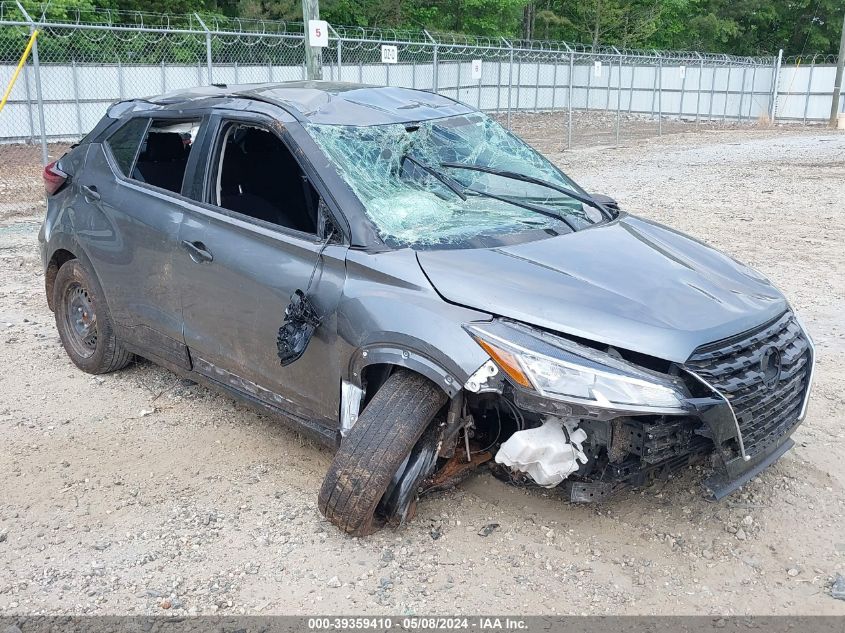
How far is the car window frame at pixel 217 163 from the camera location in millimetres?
3664

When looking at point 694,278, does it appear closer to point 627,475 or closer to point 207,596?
point 627,475

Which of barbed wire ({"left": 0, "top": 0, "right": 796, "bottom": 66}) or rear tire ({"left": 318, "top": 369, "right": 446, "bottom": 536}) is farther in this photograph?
barbed wire ({"left": 0, "top": 0, "right": 796, "bottom": 66})

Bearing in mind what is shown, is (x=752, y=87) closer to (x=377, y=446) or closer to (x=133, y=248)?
(x=133, y=248)

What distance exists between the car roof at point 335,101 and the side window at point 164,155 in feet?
0.40

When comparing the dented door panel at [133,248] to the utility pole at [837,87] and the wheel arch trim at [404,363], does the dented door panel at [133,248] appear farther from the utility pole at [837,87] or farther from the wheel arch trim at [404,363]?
the utility pole at [837,87]

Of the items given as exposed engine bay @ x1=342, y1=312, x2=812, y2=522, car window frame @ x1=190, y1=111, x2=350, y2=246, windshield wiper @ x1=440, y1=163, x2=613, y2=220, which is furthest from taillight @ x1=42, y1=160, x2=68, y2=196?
exposed engine bay @ x1=342, y1=312, x2=812, y2=522

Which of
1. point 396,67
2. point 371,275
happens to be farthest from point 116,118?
point 396,67

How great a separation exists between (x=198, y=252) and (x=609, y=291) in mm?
1965

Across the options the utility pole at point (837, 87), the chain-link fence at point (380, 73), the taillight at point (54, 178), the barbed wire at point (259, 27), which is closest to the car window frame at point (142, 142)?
the taillight at point (54, 178)

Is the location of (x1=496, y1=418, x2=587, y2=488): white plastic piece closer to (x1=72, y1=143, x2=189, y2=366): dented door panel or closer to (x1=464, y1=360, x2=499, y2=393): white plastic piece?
(x1=464, y1=360, x2=499, y2=393): white plastic piece

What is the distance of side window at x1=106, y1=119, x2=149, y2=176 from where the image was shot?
4.72 m

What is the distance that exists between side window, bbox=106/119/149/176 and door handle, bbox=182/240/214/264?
91 cm

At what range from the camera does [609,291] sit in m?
3.28

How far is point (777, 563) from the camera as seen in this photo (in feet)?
10.9
